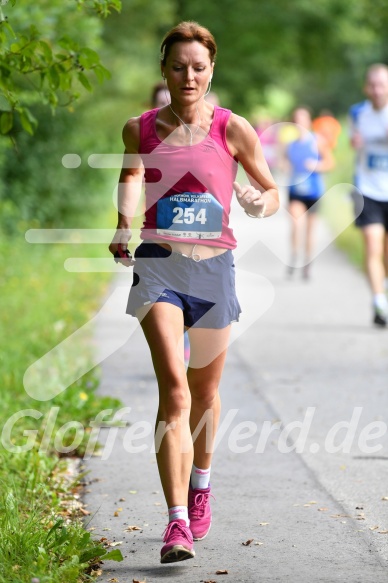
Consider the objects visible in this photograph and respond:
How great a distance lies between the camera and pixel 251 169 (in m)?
4.70

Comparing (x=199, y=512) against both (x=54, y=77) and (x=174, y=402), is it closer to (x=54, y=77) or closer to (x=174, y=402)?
(x=174, y=402)

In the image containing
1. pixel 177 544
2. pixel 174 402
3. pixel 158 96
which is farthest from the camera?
pixel 158 96

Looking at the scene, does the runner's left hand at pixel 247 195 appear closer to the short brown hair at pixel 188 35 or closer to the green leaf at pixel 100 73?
the short brown hair at pixel 188 35

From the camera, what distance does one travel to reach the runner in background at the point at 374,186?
409 inches

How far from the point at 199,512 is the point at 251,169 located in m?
1.41

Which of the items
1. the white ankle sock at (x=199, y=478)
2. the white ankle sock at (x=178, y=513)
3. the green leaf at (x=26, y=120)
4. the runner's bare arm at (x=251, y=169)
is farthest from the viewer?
the green leaf at (x=26, y=120)

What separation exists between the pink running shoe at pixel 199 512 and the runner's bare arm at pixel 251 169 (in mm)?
1193

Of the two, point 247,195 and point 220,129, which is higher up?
point 220,129

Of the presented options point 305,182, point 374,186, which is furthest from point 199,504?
point 305,182

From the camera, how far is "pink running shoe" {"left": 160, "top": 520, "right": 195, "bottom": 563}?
4281mm

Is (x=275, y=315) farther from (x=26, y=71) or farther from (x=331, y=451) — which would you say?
(x=26, y=71)

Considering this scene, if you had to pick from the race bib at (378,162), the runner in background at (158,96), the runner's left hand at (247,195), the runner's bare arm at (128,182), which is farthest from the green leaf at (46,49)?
the race bib at (378,162)

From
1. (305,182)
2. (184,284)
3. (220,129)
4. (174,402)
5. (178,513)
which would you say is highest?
(220,129)

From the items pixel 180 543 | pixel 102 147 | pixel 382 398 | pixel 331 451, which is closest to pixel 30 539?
pixel 180 543
